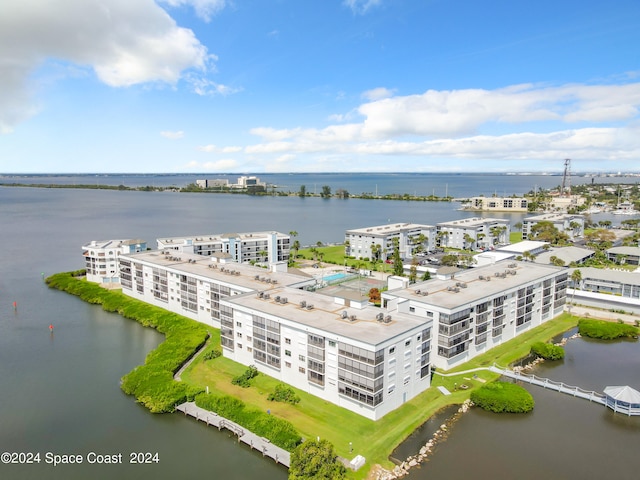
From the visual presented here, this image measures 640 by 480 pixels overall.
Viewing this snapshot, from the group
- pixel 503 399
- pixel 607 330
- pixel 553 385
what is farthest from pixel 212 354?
pixel 607 330

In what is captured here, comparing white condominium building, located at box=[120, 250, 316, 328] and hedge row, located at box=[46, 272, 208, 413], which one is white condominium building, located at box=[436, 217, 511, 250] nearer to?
white condominium building, located at box=[120, 250, 316, 328]

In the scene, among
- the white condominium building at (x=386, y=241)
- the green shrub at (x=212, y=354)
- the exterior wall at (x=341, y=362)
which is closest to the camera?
the exterior wall at (x=341, y=362)

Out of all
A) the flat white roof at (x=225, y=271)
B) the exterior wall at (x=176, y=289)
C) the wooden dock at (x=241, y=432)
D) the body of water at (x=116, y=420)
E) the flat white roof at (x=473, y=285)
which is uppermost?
the flat white roof at (x=225, y=271)

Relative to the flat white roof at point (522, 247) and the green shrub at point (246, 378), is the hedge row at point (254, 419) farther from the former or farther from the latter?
the flat white roof at point (522, 247)

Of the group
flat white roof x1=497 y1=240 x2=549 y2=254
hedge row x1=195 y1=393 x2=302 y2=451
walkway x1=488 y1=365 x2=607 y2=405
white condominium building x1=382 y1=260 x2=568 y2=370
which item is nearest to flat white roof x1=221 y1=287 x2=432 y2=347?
white condominium building x1=382 y1=260 x2=568 y2=370

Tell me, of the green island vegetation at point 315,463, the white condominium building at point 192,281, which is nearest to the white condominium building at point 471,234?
the white condominium building at point 192,281

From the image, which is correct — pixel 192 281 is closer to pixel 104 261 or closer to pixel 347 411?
pixel 104 261

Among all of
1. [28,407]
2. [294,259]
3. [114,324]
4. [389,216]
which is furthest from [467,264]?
[389,216]

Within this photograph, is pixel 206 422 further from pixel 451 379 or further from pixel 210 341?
pixel 451 379
